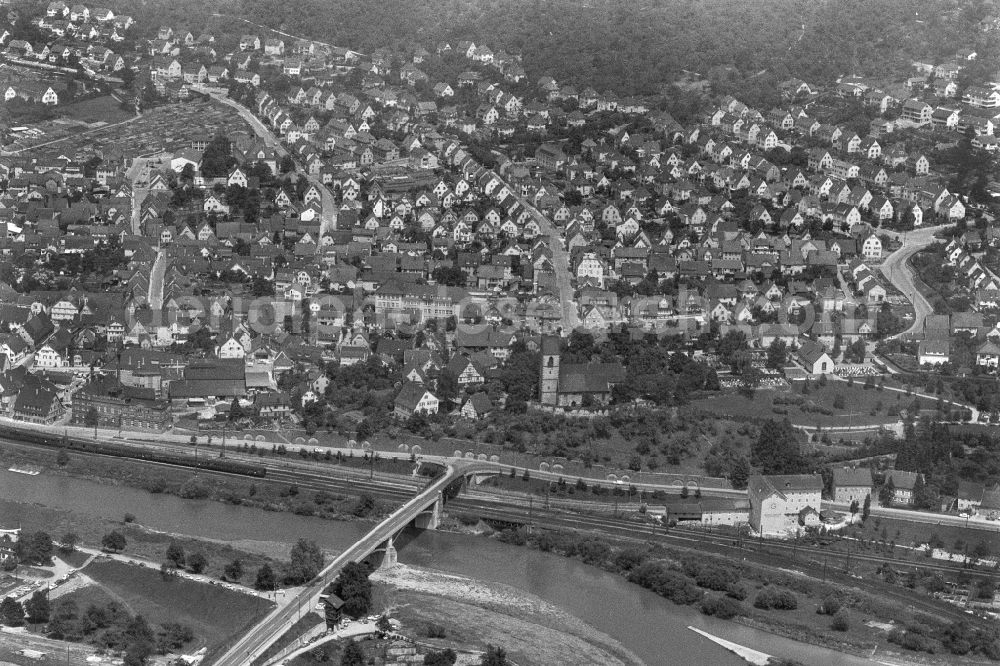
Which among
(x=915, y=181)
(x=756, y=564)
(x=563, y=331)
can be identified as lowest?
(x=756, y=564)

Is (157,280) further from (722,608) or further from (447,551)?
(722,608)

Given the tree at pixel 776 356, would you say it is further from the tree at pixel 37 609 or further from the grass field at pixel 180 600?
the tree at pixel 37 609

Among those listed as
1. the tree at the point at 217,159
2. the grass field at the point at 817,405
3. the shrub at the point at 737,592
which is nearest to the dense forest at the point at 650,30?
the tree at the point at 217,159

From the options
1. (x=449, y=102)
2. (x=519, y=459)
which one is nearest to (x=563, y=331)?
(x=519, y=459)

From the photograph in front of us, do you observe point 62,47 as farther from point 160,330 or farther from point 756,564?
point 756,564

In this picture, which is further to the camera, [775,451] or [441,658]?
[775,451]

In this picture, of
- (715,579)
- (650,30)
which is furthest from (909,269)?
(650,30)
